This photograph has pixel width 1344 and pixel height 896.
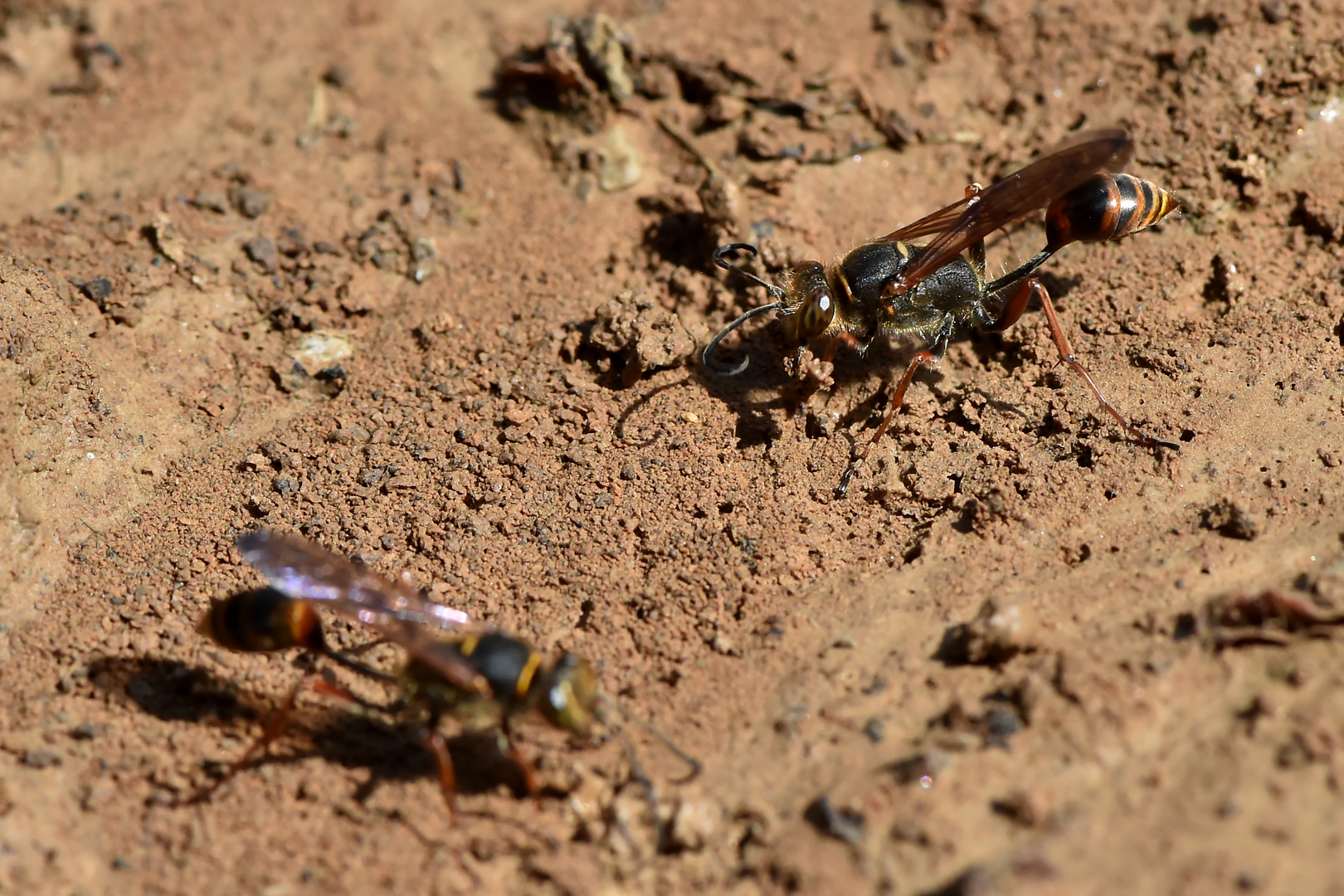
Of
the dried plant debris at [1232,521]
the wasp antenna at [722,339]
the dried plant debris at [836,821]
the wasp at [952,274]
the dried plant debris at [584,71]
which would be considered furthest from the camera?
the dried plant debris at [584,71]

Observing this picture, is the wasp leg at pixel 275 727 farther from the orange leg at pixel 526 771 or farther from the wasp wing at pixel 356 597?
the orange leg at pixel 526 771

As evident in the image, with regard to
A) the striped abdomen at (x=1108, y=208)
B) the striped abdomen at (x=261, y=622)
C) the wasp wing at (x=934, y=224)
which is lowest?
the striped abdomen at (x=261, y=622)

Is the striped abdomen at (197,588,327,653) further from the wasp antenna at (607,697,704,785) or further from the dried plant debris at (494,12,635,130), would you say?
the dried plant debris at (494,12,635,130)

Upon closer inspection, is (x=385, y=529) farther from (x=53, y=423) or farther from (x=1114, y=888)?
(x=1114, y=888)

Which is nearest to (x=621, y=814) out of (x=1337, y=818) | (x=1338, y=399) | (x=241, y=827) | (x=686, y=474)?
(x=241, y=827)

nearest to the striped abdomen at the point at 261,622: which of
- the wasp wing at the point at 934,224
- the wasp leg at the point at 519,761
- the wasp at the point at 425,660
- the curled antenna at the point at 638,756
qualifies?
the wasp at the point at 425,660

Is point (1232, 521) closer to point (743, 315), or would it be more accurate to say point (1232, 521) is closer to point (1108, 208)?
point (1108, 208)
